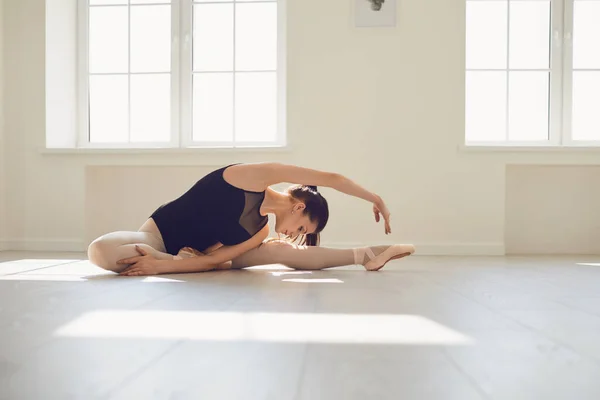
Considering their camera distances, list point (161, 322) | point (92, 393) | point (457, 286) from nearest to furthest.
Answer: point (92, 393), point (161, 322), point (457, 286)

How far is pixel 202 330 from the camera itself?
4.44 ft

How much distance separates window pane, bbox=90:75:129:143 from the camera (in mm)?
4555

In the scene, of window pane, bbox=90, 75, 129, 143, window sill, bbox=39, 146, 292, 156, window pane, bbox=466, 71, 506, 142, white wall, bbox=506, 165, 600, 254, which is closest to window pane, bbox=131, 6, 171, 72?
window pane, bbox=90, 75, 129, 143

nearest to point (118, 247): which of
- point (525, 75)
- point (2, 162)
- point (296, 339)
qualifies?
point (296, 339)

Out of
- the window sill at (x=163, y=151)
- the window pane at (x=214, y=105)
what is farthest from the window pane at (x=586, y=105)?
the window pane at (x=214, y=105)

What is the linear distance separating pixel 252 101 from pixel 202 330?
3.27 metres

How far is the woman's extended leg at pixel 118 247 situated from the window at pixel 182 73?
6.34ft

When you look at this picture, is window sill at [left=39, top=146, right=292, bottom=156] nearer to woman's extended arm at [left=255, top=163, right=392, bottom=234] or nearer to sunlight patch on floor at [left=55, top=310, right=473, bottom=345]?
woman's extended arm at [left=255, top=163, right=392, bottom=234]

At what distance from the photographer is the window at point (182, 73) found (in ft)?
14.6

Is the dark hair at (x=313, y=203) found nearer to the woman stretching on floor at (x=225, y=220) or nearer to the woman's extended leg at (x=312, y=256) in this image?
the woman stretching on floor at (x=225, y=220)

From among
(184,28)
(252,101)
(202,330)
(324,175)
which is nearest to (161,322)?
(202,330)

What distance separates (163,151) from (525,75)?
272 cm

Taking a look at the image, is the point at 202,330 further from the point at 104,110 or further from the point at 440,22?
the point at 104,110

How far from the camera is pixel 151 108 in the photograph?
4516mm
